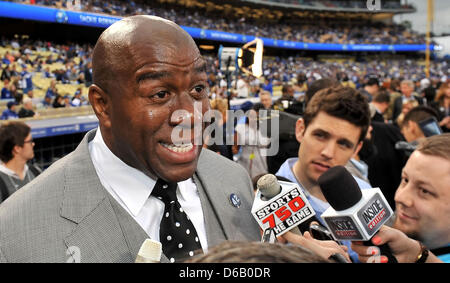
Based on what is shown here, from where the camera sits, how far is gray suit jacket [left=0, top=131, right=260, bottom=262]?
1.14 m

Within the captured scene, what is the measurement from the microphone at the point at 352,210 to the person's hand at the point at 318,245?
50mm

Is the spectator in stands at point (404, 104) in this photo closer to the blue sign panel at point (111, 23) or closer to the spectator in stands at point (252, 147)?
the spectator in stands at point (252, 147)

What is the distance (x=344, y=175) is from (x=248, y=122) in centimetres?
290

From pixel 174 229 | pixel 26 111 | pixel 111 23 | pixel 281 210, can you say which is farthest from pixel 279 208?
pixel 111 23

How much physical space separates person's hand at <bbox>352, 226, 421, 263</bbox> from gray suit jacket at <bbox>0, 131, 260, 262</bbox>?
1.53ft

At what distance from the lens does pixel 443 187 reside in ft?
5.00

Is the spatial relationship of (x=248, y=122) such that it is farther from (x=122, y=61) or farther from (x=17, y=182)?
(x=122, y=61)

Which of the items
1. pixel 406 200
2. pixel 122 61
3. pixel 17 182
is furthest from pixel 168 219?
pixel 17 182

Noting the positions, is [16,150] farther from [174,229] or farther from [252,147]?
[174,229]

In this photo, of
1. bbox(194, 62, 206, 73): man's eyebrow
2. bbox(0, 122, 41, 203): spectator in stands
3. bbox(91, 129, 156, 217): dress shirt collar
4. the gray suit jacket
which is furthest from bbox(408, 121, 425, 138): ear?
bbox(0, 122, 41, 203): spectator in stands

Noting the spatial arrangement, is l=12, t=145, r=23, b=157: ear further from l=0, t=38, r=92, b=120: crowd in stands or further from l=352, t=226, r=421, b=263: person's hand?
l=0, t=38, r=92, b=120: crowd in stands

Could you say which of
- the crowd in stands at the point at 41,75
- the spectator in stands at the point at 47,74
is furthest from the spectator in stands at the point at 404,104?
the spectator in stands at the point at 47,74

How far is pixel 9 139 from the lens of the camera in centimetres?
346

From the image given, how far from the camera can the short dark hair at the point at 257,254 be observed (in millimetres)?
646
